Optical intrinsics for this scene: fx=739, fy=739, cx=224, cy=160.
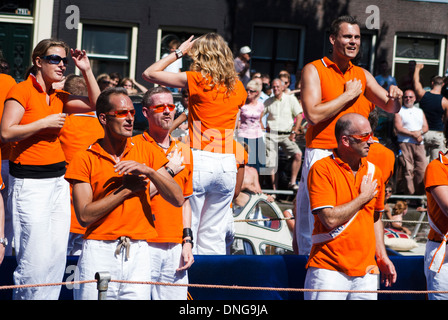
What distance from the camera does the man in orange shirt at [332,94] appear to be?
554 cm

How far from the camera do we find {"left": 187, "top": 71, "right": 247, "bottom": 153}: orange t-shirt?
608cm

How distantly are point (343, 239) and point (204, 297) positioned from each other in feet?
4.54

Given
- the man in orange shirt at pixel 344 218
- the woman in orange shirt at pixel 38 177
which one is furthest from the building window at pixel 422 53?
the woman in orange shirt at pixel 38 177

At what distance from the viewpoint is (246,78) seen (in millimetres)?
13219

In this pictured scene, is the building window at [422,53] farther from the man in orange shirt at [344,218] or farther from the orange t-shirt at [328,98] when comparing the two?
the man in orange shirt at [344,218]

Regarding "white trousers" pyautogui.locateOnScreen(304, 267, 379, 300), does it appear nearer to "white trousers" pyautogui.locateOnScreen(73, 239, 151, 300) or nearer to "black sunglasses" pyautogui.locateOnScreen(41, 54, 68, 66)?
"white trousers" pyautogui.locateOnScreen(73, 239, 151, 300)

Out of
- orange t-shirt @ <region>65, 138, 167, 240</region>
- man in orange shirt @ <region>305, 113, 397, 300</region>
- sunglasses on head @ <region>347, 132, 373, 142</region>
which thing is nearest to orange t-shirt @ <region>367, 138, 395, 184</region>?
man in orange shirt @ <region>305, 113, 397, 300</region>

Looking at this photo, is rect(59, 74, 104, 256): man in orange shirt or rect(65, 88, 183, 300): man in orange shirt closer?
rect(65, 88, 183, 300): man in orange shirt

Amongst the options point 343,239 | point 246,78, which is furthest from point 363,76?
point 246,78

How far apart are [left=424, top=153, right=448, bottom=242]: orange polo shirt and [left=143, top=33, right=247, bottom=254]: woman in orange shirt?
1.60 m

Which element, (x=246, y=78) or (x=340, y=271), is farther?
(x=246, y=78)

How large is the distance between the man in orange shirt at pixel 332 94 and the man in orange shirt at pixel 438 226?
0.62 m

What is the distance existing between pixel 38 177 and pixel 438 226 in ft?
9.92

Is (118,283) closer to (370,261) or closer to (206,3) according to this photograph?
(370,261)
